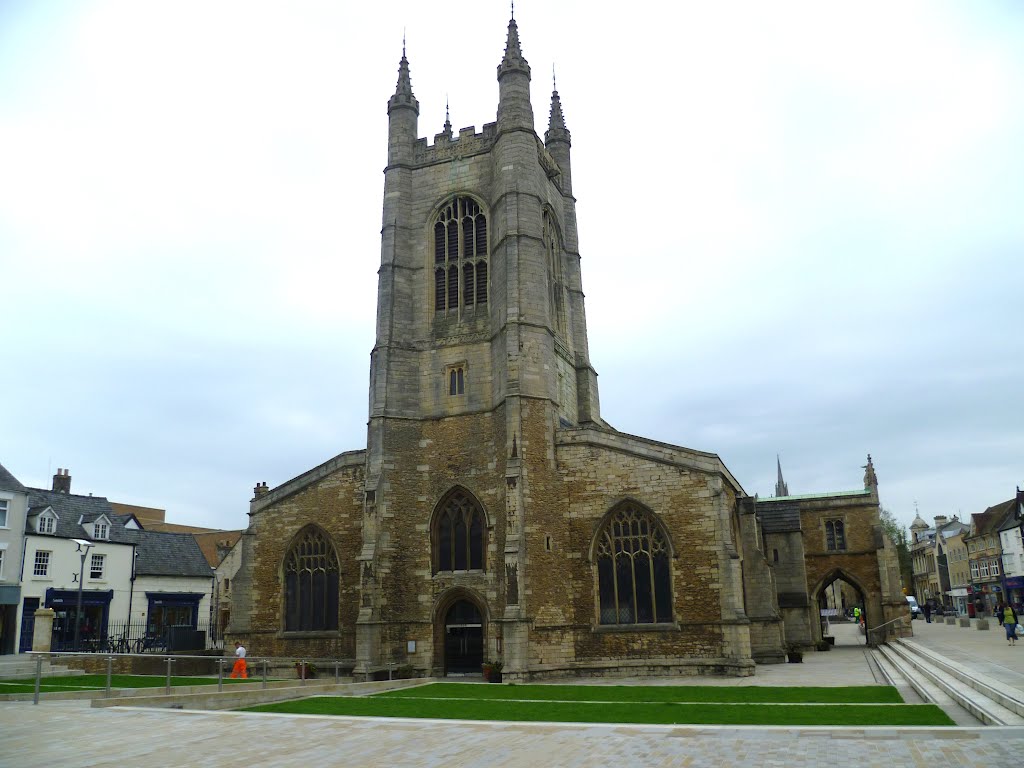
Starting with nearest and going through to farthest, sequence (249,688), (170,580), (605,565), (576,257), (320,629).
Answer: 1. (249,688)
2. (605,565)
3. (320,629)
4. (576,257)
5. (170,580)

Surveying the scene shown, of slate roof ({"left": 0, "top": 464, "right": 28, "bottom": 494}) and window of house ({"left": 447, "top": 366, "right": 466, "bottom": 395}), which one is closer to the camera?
window of house ({"left": 447, "top": 366, "right": 466, "bottom": 395})

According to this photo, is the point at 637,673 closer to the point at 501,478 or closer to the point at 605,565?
the point at 605,565

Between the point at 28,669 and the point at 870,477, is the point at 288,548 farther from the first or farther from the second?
the point at 870,477

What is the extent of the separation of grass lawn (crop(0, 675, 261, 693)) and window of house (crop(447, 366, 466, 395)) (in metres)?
11.9

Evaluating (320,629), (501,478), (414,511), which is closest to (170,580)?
(320,629)

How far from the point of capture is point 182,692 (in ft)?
60.4

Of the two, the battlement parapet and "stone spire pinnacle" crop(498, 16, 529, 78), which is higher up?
"stone spire pinnacle" crop(498, 16, 529, 78)

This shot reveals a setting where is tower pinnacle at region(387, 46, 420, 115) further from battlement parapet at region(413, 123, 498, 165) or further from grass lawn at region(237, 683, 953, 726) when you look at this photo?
grass lawn at region(237, 683, 953, 726)

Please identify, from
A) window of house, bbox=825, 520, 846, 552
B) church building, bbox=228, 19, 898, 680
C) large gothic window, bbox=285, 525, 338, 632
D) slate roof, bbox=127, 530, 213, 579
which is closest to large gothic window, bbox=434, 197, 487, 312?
church building, bbox=228, 19, 898, 680

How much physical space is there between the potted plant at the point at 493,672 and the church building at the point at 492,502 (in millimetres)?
646

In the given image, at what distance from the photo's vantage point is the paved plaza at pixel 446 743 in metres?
10.2

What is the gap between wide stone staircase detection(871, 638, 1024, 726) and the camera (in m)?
12.3

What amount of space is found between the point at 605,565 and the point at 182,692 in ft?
44.8

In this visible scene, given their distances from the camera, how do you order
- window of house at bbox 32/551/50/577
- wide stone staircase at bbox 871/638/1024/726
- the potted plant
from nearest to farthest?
1. wide stone staircase at bbox 871/638/1024/726
2. the potted plant
3. window of house at bbox 32/551/50/577
